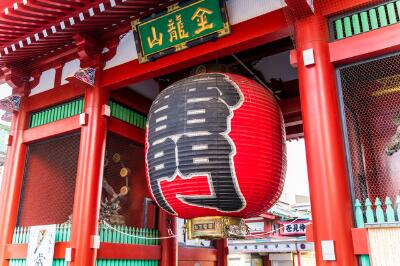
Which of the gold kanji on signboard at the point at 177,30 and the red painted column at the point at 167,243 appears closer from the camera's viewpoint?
the gold kanji on signboard at the point at 177,30

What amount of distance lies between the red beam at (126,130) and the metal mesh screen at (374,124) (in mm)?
3842

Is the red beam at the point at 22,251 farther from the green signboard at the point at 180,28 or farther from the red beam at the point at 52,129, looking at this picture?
the green signboard at the point at 180,28

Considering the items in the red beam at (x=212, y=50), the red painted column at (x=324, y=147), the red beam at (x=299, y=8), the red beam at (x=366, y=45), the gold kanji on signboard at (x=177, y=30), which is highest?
the gold kanji on signboard at (x=177, y=30)

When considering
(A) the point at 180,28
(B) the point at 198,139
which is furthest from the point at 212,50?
(B) the point at 198,139

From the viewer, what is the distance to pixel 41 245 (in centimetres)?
622

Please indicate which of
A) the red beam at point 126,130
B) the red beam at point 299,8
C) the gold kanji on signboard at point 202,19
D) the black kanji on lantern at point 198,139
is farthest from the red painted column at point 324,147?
the red beam at point 126,130

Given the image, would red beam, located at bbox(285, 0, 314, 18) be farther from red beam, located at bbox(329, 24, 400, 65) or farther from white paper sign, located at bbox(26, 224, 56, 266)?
white paper sign, located at bbox(26, 224, 56, 266)

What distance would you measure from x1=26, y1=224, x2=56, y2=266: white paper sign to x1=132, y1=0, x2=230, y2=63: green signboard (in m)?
3.19

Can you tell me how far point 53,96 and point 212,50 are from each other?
348 centimetres

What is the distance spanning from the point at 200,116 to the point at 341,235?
75.0 inches

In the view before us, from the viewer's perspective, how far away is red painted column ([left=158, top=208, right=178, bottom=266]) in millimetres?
7133

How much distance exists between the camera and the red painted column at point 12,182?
6.80 meters

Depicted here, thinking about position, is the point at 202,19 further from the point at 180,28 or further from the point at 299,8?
the point at 299,8

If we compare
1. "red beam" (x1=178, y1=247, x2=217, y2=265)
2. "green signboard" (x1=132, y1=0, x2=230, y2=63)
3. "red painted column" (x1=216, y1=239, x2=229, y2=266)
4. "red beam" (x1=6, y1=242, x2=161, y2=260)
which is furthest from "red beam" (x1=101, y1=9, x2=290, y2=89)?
"red painted column" (x1=216, y1=239, x2=229, y2=266)
